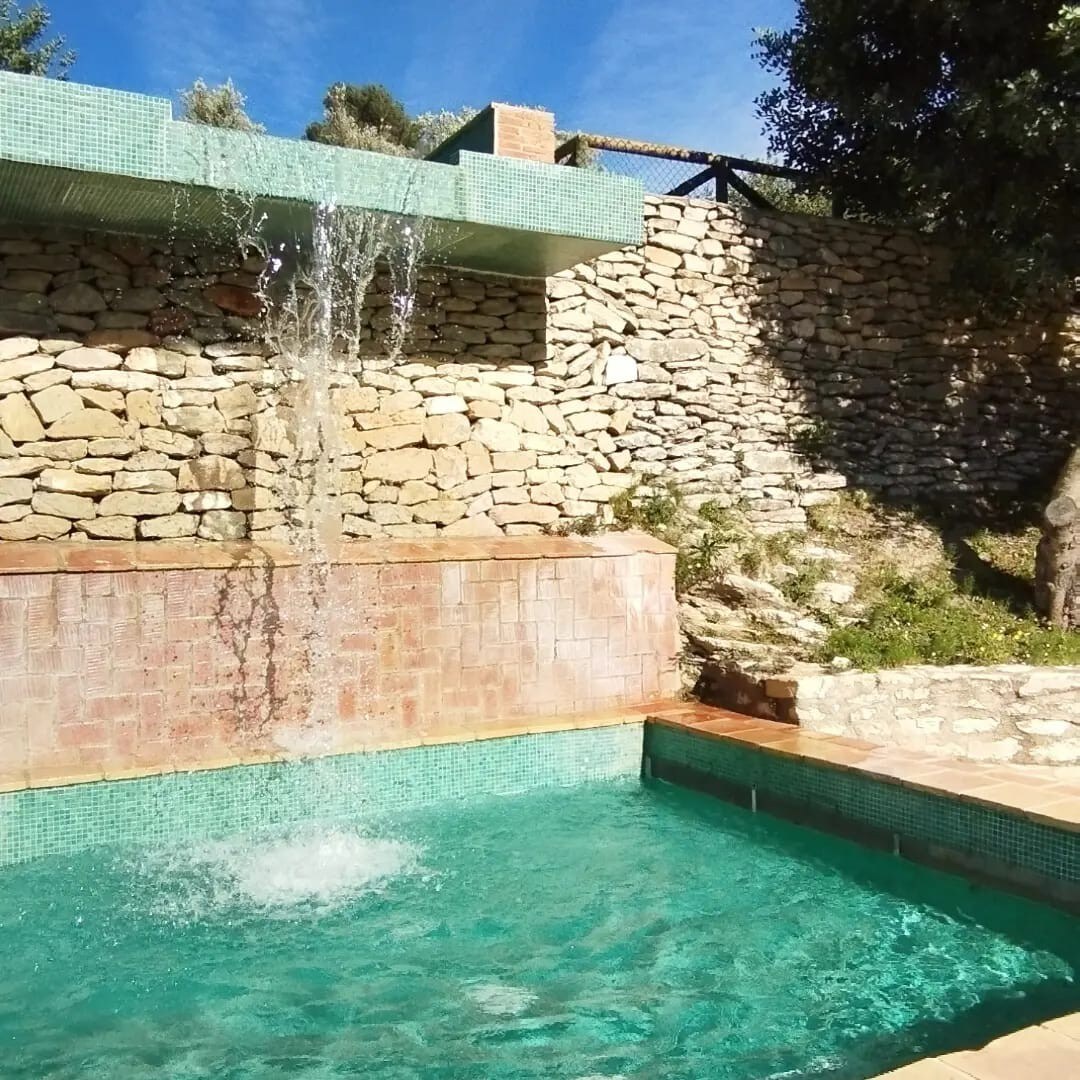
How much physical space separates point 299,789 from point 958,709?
3.79 m

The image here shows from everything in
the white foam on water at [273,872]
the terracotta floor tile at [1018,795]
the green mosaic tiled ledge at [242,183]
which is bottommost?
the white foam on water at [273,872]

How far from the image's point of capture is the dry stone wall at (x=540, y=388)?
6281 millimetres

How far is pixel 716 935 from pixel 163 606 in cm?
326

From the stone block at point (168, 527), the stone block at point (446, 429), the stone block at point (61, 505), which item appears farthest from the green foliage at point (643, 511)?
the stone block at point (61, 505)

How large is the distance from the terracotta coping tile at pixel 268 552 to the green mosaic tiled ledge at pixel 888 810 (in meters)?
1.37

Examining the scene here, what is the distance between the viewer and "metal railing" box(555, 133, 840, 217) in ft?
28.2

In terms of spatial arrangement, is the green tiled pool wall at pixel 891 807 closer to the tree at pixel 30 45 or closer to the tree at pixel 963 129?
the tree at pixel 963 129

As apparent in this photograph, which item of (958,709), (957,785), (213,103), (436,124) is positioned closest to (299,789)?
(957,785)

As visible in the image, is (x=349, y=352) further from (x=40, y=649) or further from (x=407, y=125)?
(x=407, y=125)

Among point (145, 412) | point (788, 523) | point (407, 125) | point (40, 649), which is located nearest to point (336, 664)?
point (40, 649)

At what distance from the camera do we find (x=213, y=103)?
1997cm

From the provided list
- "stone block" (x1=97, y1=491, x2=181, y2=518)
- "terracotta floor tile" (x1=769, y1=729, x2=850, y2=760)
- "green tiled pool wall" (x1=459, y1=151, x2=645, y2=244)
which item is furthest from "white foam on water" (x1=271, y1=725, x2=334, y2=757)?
"green tiled pool wall" (x1=459, y1=151, x2=645, y2=244)

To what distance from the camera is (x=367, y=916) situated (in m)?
4.02

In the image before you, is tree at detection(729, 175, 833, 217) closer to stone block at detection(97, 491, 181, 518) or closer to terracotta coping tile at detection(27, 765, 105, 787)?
stone block at detection(97, 491, 181, 518)
